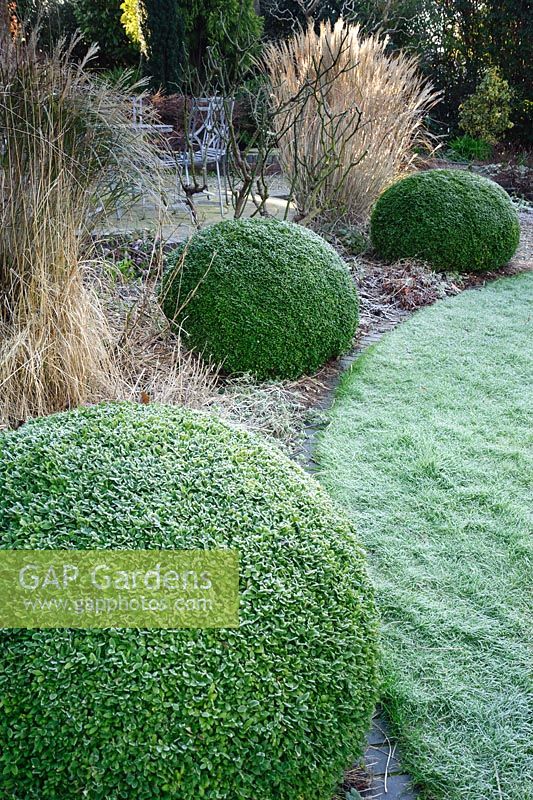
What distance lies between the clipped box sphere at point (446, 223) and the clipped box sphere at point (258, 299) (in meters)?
1.95

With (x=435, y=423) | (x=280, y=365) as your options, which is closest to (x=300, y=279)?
(x=280, y=365)

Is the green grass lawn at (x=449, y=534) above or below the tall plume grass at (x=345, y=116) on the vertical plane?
below

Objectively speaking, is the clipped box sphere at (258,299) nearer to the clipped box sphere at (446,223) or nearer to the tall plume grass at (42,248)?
the tall plume grass at (42,248)

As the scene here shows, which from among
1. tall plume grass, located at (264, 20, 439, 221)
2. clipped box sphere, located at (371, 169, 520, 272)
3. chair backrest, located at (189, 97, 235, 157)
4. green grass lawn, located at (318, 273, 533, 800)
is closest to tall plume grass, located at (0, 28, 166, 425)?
green grass lawn, located at (318, 273, 533, 800)

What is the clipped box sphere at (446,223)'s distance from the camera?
5.41 m

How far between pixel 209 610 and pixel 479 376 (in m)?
2.86

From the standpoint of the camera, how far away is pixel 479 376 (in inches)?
147

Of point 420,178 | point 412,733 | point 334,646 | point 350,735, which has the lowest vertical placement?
point 412,733

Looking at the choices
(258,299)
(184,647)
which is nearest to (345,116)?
(258,299)

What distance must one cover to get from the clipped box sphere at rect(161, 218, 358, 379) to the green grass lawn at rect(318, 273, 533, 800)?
1.14ft

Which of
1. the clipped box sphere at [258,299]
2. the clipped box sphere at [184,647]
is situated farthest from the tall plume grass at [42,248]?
the clipped box sphere at [184,647]

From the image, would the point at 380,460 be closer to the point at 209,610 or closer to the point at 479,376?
the point at 479,376

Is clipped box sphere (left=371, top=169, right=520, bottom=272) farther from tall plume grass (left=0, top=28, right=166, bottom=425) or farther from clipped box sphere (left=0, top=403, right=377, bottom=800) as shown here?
clipped box sphere (left=0, top=403, right=377, bottom=800)

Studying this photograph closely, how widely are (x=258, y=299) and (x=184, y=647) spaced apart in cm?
245
